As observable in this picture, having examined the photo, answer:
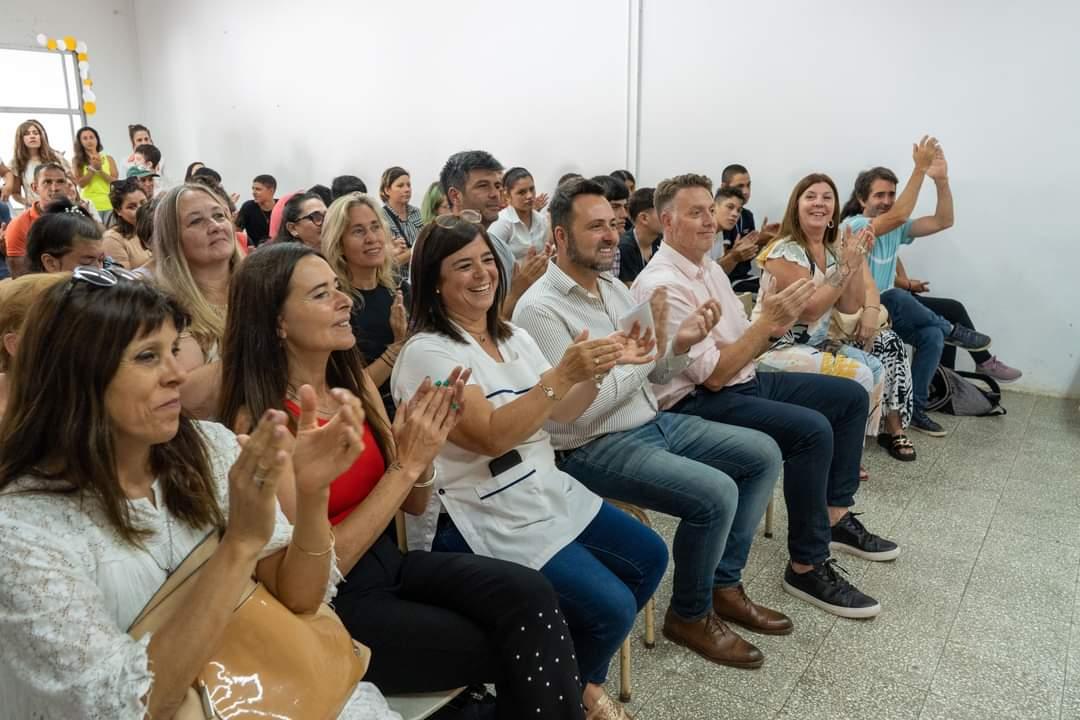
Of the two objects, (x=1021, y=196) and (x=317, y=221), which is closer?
(x=317, y=221)

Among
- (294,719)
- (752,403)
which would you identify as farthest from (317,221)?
(294,719)

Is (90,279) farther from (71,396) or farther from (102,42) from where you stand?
(102,42)

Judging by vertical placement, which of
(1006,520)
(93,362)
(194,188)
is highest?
(194,188)

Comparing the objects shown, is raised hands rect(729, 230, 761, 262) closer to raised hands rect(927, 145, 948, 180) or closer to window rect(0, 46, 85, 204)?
raised hands rect(927, 145, 948, 180)

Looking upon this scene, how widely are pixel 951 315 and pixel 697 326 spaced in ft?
9.25

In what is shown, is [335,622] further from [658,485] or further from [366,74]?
[366,74]

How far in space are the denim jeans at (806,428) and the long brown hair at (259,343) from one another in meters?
1.23

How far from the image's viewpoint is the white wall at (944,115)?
4.14 m

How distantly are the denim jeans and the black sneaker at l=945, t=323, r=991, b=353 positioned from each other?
1.97 meters

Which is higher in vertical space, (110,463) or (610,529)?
(110,463)

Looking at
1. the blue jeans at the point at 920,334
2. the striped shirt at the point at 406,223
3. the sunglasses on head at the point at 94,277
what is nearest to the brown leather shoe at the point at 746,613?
the sunglasses on head at the point at 94,277

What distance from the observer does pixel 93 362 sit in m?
1.00

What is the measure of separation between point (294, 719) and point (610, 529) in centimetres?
88

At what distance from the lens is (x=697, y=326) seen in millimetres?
2168
